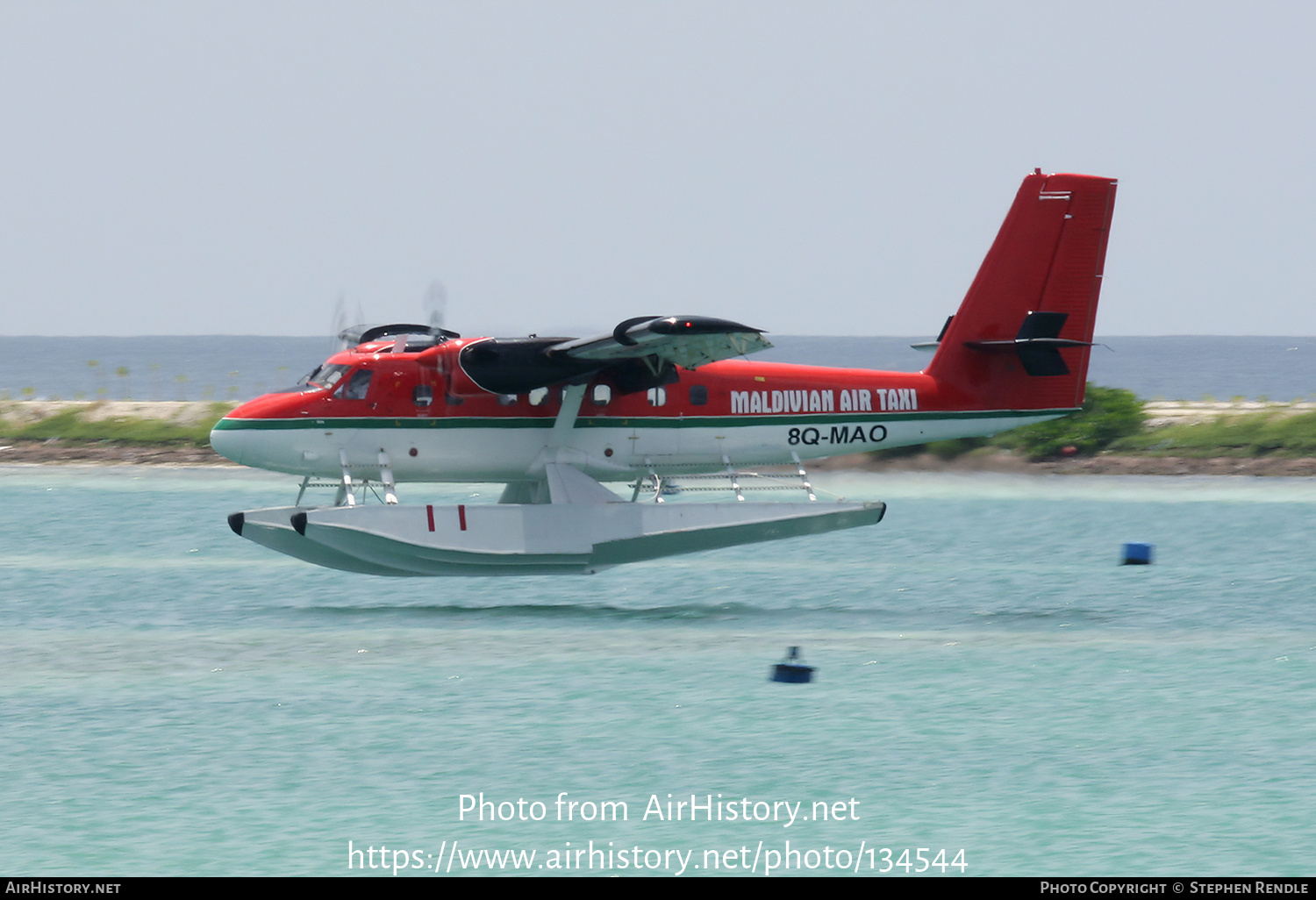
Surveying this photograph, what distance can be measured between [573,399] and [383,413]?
241 centimetres

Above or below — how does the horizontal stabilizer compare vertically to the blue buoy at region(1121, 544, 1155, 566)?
above

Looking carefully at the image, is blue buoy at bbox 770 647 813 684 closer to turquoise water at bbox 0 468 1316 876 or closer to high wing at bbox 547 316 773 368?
turquoise water at bbox 0 468 1316 876

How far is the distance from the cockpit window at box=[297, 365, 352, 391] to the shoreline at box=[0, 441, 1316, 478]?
17307 millimetres

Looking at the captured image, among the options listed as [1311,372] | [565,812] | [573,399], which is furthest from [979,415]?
[1311,372]

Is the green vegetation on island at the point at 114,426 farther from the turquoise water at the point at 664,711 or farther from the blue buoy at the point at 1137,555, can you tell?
the blue buoy at the point at 1137,555

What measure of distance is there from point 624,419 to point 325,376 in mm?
3842

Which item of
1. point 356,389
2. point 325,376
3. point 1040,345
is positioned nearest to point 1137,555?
point 1040,345

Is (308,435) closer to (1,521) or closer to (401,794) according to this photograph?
(401,794)

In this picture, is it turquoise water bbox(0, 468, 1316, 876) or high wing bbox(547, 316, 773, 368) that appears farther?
high wing bbox(547, 316, 773, 368)

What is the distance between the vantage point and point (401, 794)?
11.2 meters

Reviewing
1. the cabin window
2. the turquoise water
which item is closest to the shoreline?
the turquoise water

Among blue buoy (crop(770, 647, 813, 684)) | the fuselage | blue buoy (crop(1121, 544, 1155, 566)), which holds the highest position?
the fuselage

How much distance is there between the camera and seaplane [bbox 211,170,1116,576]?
57.3ft

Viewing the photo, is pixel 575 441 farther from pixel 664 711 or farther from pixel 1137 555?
pixel 1137 555
